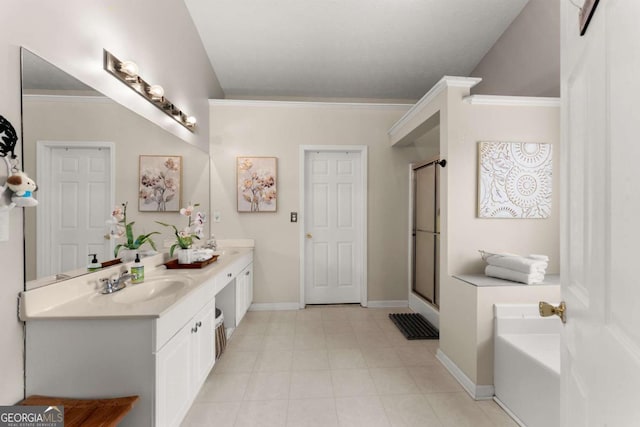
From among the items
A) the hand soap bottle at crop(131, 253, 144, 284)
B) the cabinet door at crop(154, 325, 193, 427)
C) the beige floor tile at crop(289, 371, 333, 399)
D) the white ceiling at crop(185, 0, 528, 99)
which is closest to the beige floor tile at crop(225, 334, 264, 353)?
the beige floor tile at crop(289, 371, 333, 399)

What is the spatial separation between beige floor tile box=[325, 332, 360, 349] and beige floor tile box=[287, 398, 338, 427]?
29.0 inches

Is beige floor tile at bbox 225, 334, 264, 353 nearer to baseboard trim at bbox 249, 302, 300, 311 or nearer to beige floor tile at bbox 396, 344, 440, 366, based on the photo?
baseboard trim at bbox 249, 302, 300, 311

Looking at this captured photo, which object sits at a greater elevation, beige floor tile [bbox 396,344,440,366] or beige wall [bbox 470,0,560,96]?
beige wall [bbox 470,0,560,96]

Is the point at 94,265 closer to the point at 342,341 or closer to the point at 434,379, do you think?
the point at 342,341

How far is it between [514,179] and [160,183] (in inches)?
110

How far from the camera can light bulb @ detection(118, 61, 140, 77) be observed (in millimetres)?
1720

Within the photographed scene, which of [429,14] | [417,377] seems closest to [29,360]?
[417,377]

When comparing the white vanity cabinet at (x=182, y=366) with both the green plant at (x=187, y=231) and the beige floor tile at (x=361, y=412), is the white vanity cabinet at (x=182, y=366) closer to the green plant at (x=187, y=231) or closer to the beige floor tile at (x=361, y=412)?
the green plant at (x=187, y=231)

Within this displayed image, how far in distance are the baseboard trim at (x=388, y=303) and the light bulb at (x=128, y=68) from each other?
3.29 meters

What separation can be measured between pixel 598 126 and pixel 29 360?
6.55 feet

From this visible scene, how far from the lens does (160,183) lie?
2.25 metres

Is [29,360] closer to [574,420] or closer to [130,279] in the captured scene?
[130,279]

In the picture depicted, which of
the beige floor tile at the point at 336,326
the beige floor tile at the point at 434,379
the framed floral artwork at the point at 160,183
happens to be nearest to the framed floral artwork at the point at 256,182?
the framed floral artwork at the point at 160,183

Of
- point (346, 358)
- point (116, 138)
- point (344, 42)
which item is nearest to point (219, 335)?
point (346, 358)
